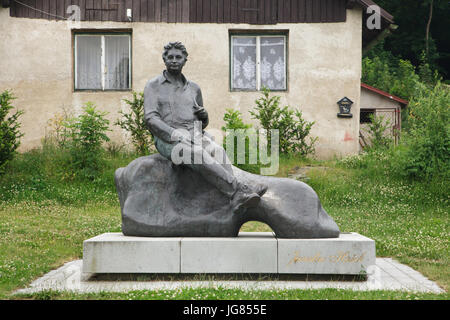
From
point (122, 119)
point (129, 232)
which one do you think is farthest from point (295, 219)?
point (122, 119)

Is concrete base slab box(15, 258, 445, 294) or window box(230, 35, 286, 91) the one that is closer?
concrete base slab box(15, 258, 445, 294)

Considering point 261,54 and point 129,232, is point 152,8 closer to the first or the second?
point 261,54

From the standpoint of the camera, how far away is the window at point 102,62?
605 inches

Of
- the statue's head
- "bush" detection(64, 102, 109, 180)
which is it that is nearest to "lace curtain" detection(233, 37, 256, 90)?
"bush" detection(64, 102, 109, 180)

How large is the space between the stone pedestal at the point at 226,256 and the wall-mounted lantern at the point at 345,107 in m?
10.1

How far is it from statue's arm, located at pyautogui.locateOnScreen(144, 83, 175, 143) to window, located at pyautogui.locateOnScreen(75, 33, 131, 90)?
31.0 ft

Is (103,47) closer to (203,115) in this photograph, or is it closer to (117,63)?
(117,63)

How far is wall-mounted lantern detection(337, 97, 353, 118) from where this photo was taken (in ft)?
49.8

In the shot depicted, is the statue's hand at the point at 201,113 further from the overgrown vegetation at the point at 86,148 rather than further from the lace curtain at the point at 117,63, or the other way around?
the lace curtain at the point at 117,63

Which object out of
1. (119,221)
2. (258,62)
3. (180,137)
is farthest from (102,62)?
(180,137)

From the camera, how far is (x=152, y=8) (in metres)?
15.2

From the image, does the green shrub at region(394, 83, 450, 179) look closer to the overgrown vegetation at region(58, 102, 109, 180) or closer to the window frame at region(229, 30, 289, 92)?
the window frame at region(229, 30, 289, 92)

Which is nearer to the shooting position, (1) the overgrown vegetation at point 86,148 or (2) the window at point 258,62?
(1) the overgrown vegetation at point 86,148

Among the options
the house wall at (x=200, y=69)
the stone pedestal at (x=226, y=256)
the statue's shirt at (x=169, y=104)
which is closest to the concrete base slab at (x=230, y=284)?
the stone pedestal at (x=226, y=256)
